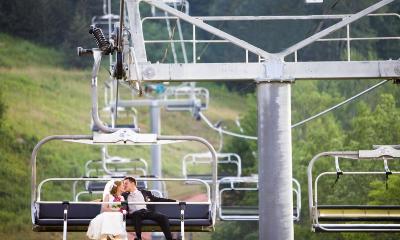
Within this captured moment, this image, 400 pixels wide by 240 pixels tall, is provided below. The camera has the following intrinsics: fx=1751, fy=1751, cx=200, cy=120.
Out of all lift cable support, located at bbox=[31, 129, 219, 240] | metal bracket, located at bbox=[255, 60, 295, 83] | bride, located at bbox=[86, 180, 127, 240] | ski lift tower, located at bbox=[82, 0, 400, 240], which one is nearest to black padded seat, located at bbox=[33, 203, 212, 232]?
lift cable support, located at bbox=[31, 129, 219, 240]

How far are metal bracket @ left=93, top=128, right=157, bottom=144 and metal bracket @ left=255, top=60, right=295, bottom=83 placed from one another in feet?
7.53

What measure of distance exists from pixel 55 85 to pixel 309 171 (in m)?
46.2

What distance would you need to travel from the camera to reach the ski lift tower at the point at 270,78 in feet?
59.3

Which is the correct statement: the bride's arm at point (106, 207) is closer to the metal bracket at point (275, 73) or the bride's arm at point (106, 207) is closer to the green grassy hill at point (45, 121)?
the metal bracket at point (275, 73)

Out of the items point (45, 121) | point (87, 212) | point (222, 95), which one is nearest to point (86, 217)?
point (87, 212)

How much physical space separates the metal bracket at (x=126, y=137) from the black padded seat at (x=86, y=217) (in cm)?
90

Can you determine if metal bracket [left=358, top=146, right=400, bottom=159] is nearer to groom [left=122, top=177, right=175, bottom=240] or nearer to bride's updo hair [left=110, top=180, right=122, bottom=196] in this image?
groom [left=122, top=177, right=175, bottom=240]

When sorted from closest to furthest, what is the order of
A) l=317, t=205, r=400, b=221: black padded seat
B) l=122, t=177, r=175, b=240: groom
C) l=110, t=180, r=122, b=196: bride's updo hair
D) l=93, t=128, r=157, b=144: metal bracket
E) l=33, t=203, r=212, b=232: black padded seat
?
l=93, t=128, r=157, b=144: metal bracket
l=122, t=177, r=175, b=240: groom
l=33, t=203, r=212, b=232: black padded seat
l=110, t=180, r=122, b=196: bride's updo hair
l=317, t=205, r=400, b=221: black padded seat

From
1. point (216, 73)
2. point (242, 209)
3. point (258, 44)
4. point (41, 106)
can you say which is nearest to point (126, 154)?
Answer: point (41, 106)

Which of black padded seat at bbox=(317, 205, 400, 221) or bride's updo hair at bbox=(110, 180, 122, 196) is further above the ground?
bride's updo hair at bbox=(110, 180, 122, 196)

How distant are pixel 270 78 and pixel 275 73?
0.09 meters

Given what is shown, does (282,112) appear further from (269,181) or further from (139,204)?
(139,204)

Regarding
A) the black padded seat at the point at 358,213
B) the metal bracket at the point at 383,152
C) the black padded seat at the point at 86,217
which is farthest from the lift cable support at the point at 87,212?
the black padded seat at the point at 358,213

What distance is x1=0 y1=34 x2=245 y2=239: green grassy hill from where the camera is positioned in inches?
2018
